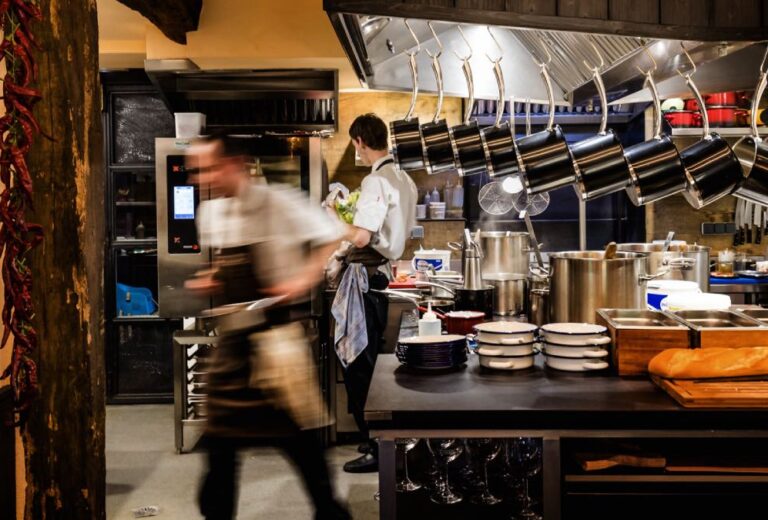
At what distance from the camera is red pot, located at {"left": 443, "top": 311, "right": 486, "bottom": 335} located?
297 cm

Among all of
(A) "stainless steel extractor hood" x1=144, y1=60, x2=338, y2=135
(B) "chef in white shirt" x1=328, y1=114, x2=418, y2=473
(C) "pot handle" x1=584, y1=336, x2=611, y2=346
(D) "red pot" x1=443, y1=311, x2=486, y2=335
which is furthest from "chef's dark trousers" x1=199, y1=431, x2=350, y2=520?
(A) "stainless steel extractor hood" x1=144, y1=60, x2=338, y2=135

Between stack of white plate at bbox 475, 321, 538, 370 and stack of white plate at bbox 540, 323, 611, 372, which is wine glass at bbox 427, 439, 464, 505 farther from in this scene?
stack of white plate at bbox 540, 323, 611, 372

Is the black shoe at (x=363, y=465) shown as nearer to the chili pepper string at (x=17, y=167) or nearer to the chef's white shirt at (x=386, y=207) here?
the chef's white shirt at (x=386, y=207)

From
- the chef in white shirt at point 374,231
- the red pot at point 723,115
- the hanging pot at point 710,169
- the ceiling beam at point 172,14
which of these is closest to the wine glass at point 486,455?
the hanging pot at point 710,169

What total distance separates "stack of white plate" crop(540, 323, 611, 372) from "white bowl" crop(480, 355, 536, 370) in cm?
7

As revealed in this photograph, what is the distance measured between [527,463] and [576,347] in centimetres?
38

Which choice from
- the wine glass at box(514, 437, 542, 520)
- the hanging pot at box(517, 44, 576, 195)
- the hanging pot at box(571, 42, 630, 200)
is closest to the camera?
the wine glass at box(514, 437, 542, 520)

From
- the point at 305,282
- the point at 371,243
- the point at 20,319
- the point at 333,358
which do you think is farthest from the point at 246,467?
the point at 20,319

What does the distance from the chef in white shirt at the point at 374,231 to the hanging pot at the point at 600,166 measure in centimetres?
155

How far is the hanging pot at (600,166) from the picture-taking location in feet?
8.20

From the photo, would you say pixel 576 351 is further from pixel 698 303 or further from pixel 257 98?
pixel 257 98

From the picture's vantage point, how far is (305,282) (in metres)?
2.60

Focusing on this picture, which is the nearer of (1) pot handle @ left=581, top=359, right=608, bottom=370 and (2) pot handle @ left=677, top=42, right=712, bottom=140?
(1) pot handle @ left=581, top=359, right=608, bottom=370

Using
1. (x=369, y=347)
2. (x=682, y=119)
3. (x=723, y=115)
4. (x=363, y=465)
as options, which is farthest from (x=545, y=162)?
(x=723, y=115)
